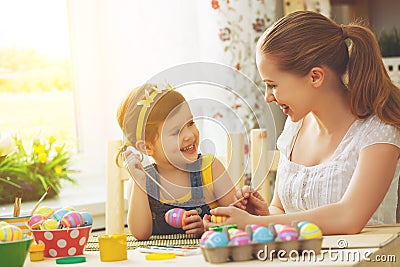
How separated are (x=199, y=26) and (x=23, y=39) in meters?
0.67

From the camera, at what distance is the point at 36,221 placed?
1.39m

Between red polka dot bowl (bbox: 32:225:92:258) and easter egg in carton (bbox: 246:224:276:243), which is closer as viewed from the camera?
easter egg in carton (bbox: 246:224:276:243)

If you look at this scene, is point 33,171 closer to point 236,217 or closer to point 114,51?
point 114,51

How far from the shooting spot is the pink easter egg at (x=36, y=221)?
1380 millimetres

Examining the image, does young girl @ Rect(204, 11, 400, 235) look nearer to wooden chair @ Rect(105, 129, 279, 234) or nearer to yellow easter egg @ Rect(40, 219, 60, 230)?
wooden chair @ Rect(105, 129, 279, 234)

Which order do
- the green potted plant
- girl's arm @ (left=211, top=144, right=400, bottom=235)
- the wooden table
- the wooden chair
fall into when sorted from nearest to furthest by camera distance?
the wooden table < girl's arm @ (left=211, top=144, right=400, bottom=235) < the wooden chair < the green potted plant

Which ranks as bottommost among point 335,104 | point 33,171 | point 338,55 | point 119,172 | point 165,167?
point 33,171

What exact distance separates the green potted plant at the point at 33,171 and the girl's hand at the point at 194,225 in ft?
3.45

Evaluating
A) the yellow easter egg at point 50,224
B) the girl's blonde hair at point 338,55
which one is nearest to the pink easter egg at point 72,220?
the yellow easter egg at point 50,224

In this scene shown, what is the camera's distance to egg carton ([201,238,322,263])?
1.14 meters

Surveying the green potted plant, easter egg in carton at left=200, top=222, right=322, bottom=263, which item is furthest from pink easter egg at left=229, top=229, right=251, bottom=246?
the green potted plant

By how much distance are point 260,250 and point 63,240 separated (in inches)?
15.1

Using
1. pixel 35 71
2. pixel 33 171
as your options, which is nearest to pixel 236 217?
pixel 33 171

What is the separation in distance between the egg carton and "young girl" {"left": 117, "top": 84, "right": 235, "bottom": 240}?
34 centimetres
